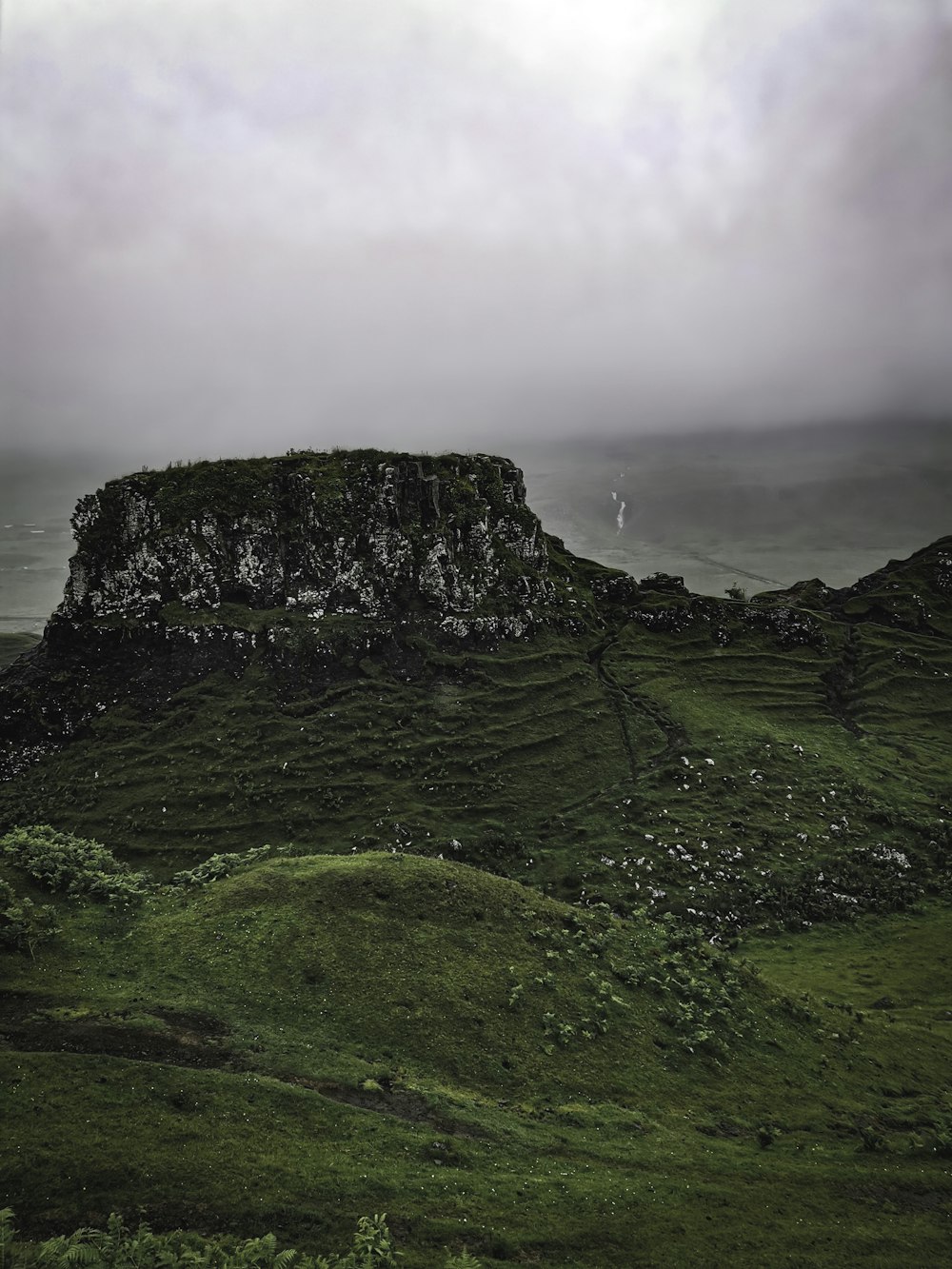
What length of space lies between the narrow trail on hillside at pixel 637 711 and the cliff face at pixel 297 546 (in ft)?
50.8

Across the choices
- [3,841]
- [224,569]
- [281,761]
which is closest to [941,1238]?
[3,841]

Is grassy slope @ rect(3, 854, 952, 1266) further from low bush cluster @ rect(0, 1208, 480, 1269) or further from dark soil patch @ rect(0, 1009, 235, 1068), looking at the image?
low bush cluster @ rect(0, 1208, 480, 1269)

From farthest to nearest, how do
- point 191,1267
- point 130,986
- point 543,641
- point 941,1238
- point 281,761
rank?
point 543,641, point 281,761, point 130,986, point 941,1238, point 191,1267

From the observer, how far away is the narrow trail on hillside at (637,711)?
98500 mm

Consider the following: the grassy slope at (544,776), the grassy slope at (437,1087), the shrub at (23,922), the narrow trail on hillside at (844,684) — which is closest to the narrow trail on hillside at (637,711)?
the grassy slope at (544,776)

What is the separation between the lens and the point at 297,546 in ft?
351

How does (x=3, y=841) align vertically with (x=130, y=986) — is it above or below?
above

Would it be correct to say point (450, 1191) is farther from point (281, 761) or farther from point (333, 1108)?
point (281, 761)

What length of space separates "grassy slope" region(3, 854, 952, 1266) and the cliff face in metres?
60.8

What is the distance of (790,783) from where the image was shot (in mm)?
94062

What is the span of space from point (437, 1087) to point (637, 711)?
7920 centimetres

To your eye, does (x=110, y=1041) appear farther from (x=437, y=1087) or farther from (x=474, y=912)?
(x=474, y=912)

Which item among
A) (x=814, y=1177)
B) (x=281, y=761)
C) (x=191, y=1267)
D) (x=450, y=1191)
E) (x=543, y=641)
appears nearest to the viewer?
(x=191, y=1267)

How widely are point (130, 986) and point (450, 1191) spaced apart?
67.9 ft
